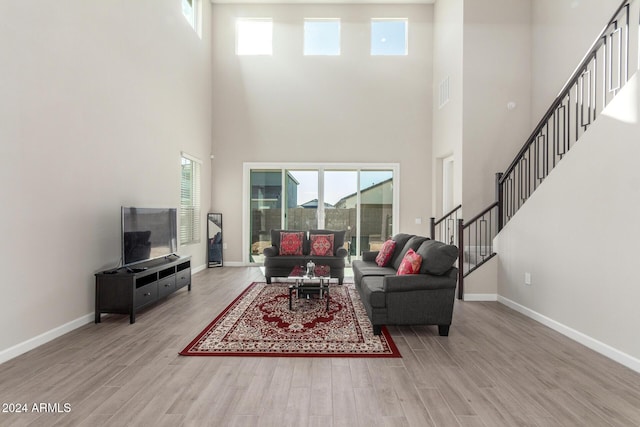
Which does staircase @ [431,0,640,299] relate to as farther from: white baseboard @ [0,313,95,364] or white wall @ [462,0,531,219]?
white baseboard @ [0,313,95,364]

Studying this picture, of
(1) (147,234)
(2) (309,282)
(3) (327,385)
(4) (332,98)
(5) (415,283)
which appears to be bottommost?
(3) (327,385)

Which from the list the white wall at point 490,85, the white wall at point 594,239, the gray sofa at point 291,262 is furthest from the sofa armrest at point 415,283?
the white wall at point 490,85

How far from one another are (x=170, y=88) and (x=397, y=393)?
18.9 feet

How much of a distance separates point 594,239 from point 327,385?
112 inches

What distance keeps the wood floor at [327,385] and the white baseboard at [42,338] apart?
0.07 metres

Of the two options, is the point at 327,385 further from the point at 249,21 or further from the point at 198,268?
the point at 249,21

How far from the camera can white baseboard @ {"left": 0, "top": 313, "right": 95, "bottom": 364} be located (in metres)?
2.75

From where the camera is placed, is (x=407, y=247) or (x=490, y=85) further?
(x=490, y=85)

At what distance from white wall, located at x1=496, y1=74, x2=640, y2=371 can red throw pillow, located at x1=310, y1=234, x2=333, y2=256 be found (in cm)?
314

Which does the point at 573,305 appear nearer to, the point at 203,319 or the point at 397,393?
the point at 397,393

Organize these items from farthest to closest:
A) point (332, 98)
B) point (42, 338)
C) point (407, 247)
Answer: point (332, 98)
point (407, 247)
point (42, 338)

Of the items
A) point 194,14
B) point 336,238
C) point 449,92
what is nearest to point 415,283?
point 336,238

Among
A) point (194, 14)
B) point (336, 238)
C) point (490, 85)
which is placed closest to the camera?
point (490, 85)

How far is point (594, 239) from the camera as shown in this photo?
10.2 ft
